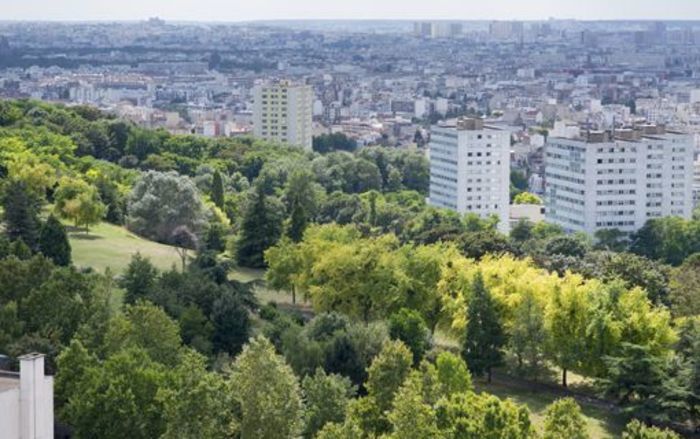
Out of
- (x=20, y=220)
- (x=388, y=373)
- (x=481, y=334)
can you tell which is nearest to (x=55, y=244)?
(x=20, y=220)

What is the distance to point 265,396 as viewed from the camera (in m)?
17.4

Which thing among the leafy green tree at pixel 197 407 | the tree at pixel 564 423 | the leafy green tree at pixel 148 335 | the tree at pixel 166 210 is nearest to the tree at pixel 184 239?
the tree at pixel 166 210

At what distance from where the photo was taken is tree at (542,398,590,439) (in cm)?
1669

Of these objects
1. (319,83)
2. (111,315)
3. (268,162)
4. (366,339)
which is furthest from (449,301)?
(319,83)

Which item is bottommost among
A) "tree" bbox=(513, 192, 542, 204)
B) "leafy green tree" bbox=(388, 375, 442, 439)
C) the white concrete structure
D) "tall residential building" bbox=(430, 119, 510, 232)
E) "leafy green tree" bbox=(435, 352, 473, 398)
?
"tree" bbox=(513, 192, 542, 204)

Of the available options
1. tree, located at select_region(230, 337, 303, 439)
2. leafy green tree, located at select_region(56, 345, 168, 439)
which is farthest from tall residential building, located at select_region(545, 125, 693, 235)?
leafy green tree, located at select_region(56, 345, 168, 439)

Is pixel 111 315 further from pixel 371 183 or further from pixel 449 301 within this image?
pixel 371 183

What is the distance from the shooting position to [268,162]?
58250 millimetres

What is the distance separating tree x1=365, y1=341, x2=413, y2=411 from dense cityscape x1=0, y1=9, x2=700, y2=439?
0.11 feet

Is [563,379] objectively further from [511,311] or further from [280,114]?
[280,114]

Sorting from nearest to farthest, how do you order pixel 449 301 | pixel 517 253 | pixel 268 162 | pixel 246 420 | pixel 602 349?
pixel 246 420, pixel 602 349, pixel 449 301, pixel 517 253, pixel 268 162

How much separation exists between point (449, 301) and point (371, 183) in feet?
113

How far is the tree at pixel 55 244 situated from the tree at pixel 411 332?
27.6 feet

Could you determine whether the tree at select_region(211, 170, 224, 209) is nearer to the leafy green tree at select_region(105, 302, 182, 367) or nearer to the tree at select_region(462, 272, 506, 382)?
the tree at select_region(462, 272, 506, 382)
